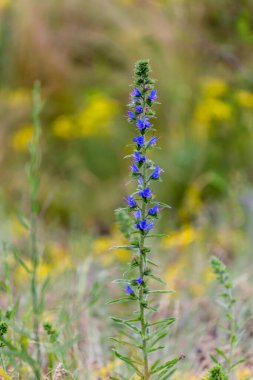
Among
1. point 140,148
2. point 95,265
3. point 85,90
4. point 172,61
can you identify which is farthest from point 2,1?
point 140,148

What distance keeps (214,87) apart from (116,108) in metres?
1.15

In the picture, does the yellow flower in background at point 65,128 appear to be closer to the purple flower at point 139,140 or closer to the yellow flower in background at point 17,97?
the yellow flower in background at point 17,97

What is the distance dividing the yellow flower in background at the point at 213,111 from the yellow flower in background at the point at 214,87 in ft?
0.35

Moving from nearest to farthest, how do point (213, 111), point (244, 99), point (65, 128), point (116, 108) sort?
point (244, 99) → point (213, 111) → point (65, 128) → point (116, 108)

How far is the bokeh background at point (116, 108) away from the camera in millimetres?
6691

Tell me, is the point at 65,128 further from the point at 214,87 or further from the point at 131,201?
Answer: the point at 131,201

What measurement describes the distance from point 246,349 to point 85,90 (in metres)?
6.91

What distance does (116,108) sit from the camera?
8.30 m

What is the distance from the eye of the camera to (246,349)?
2742mm

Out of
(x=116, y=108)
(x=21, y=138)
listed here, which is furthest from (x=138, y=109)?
(x=116, y=108)

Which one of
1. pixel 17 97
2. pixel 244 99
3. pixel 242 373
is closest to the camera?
pixel 242 373

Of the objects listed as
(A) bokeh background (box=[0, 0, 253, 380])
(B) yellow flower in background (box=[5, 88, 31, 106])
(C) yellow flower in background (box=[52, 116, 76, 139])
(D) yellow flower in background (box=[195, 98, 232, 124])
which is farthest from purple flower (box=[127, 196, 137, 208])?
(B) yellow flower in background (box=[5, 88, 31, 106])

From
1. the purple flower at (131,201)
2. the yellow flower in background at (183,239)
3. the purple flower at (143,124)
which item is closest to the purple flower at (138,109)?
the purple flower at (143,124)

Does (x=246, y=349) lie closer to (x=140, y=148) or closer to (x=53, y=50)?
(x=140, y=148)
